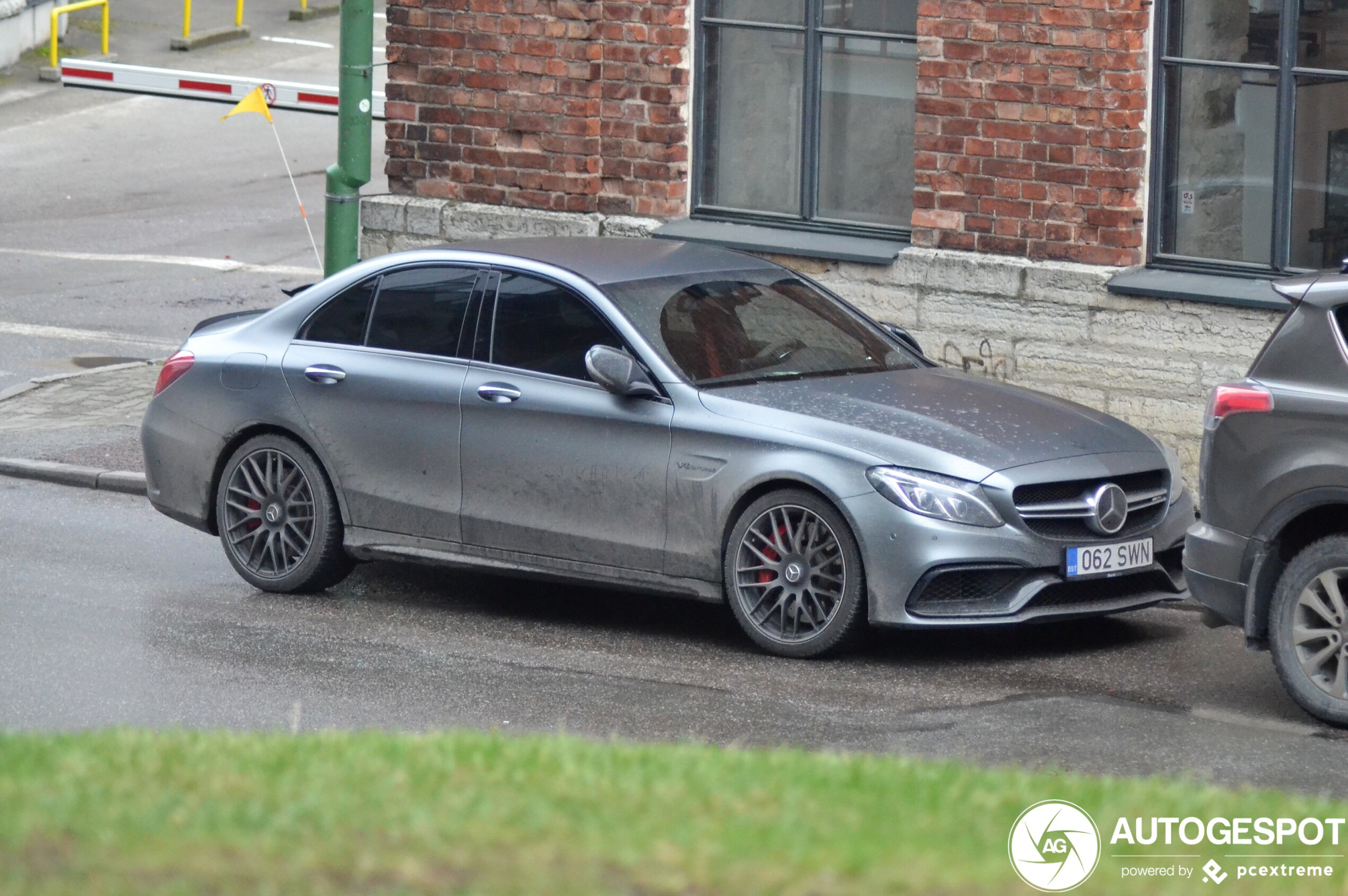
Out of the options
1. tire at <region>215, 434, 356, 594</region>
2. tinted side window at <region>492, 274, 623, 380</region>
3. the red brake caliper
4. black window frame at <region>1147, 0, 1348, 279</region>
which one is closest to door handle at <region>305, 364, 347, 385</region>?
tire at <region>215, 434, 356, 594</region>

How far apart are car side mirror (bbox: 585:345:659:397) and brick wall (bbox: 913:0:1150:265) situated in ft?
13.2

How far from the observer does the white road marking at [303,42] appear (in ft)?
113

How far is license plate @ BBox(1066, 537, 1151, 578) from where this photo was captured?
848cm

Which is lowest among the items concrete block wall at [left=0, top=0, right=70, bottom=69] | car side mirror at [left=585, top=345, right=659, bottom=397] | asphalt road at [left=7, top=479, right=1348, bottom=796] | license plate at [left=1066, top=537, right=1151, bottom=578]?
asphalt road at [left=7, top=479, right=1348, bottom=796]

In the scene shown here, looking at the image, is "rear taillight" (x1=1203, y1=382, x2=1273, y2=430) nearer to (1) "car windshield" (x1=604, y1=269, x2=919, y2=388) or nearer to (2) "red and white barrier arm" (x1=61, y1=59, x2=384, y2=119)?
(1) "car windshield" (x1=604, y1=269, x2=919, y2=388)

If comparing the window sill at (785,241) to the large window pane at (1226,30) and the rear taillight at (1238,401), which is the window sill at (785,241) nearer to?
the large window pane at (1226,30)

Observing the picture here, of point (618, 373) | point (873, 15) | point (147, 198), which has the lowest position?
point (618, 373)

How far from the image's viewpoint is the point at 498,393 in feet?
30.9

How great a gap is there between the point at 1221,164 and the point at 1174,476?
362 cm

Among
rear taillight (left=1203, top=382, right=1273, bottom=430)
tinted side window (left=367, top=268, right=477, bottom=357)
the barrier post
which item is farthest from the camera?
the barrier post

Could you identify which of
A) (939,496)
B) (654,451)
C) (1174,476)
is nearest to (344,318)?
(654,451)

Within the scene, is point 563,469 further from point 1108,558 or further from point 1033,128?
point 1033,128

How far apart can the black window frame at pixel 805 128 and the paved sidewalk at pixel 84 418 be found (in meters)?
3.88

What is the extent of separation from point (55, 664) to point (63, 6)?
2624 cm
